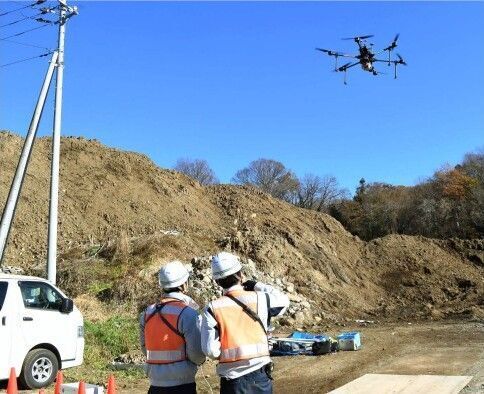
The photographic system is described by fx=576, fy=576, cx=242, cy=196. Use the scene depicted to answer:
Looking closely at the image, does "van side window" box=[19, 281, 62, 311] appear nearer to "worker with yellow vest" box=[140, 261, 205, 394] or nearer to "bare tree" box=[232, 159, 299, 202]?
"worker with yellow vest" box=[140, 261, 205, 394]

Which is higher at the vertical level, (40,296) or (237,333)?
(40,296)

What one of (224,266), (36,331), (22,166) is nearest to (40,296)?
(36,331)

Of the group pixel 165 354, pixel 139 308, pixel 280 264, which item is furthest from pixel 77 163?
pixel 165 354

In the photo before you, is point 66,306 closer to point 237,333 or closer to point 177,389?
point 177,389

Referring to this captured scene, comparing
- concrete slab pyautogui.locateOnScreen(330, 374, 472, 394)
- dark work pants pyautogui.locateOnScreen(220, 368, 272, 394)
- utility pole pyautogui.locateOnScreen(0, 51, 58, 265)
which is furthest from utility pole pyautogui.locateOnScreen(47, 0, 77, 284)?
dark work pants pyautogui.locateOnScreen(220, 368, 272, 394)

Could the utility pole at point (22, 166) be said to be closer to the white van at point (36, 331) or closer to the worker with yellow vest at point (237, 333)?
the white van at point (36, 331)

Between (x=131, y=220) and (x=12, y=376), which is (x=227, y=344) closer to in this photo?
(x=12, y=376)

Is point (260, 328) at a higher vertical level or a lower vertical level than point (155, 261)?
lower
